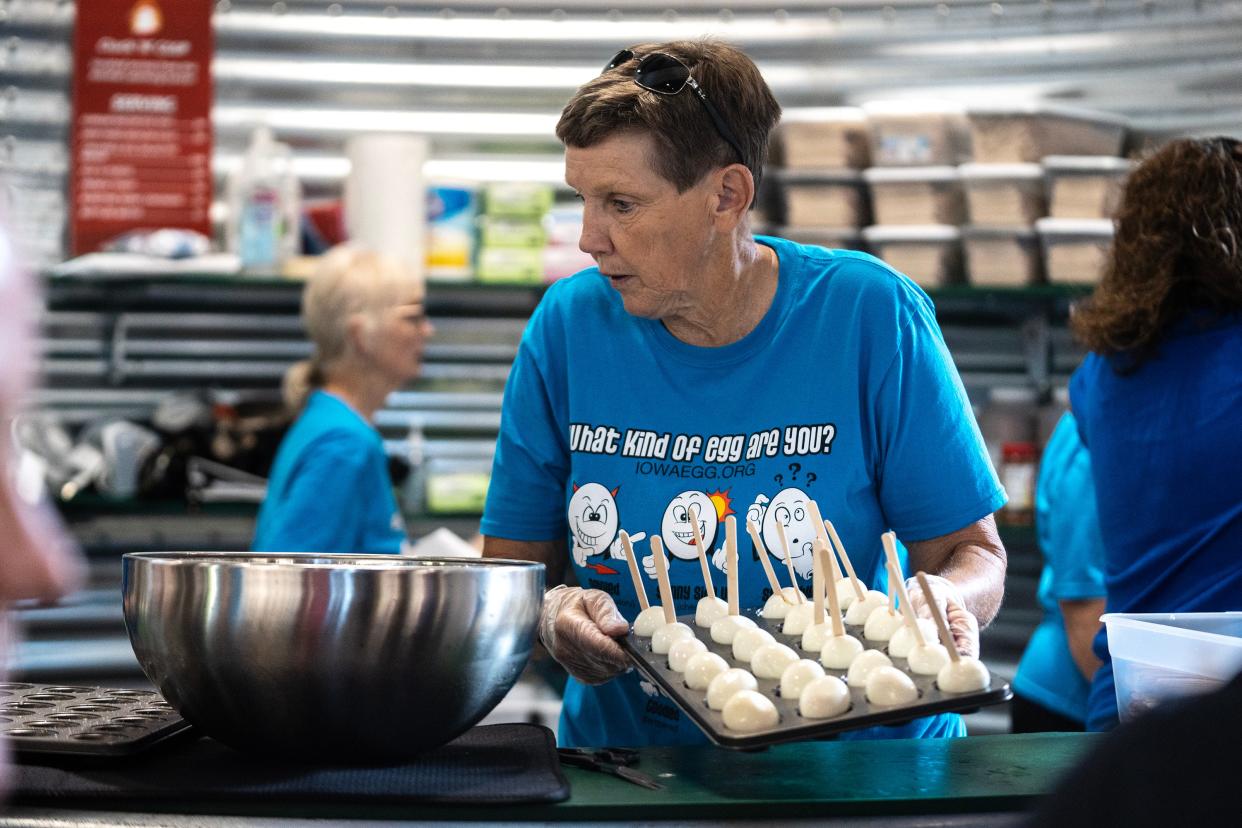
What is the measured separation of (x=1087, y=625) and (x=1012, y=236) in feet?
4.11

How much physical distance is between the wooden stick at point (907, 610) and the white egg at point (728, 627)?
21 centimetres

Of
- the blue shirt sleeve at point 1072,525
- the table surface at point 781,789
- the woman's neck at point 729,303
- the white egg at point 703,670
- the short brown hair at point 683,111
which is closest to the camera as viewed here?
the table surface at point 781,789

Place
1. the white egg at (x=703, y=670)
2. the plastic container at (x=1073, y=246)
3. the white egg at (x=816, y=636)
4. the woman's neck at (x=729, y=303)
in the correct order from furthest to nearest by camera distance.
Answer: the plastic container at (x=1073, y=246)
the woman's neck at (x=729, y=303)
the white egg at (x=816, y=636)
the white egg at (x=703, y=670)

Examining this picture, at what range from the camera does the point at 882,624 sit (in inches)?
69.2

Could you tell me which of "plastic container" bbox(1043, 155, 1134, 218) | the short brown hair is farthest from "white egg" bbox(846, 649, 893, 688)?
"plastic container" bbox(1043, 155, 1134, 218)

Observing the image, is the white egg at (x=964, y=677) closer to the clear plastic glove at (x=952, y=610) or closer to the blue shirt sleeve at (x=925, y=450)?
the clear plastic glove at (x=952, y=610)

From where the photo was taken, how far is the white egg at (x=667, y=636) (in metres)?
1.74

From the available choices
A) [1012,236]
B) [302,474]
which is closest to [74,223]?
[302,474]

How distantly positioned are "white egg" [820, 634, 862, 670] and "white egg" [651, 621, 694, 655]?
0.57ft

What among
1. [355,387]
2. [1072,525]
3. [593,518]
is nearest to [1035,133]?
[1072,525]

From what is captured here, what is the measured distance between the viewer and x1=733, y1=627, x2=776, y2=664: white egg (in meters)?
1.71

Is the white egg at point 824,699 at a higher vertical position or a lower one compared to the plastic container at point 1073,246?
lower

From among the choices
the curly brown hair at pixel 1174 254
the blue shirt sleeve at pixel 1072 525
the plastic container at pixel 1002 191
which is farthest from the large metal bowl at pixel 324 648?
the plastic container at pixel 1002 191

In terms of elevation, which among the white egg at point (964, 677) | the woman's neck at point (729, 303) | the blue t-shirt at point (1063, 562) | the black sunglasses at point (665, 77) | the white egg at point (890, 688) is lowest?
the blue t-shirt at point (1063, 562)
